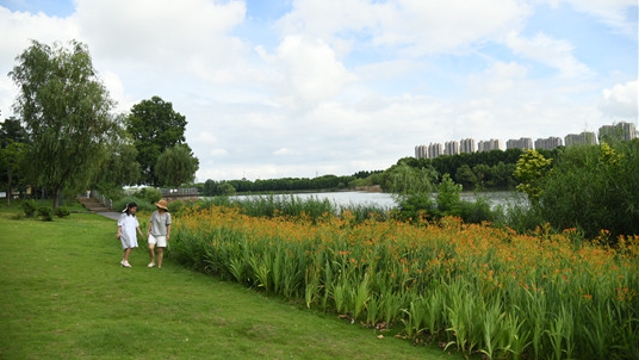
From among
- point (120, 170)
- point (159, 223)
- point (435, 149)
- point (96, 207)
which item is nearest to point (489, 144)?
point (435, 149)

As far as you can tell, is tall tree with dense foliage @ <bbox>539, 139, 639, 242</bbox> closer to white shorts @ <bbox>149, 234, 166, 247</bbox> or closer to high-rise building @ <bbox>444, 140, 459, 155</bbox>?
white shorts @ <bbox>149, 234, 166, 247</bbox>

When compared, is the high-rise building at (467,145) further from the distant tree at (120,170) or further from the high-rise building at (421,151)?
the distant tree at (120,170)

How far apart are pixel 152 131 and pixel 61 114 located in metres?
30.7

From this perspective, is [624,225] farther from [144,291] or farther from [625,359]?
[144,291]

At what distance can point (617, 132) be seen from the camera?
2022 centimetres

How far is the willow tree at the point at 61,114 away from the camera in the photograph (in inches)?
1086

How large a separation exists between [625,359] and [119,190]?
41.3 m

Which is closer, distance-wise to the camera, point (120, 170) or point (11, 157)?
point (11, 157)

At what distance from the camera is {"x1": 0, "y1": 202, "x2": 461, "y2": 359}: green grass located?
→ 18.0ft

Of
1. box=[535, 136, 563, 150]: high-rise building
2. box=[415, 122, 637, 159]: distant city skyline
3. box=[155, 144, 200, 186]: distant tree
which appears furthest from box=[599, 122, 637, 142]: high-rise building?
box=[535, 136, 563, 150]: high-rise building

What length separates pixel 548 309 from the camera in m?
6.00

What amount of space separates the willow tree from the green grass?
19537mm

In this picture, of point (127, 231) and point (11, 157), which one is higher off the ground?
point (11, 157)

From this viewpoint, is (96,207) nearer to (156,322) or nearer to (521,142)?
(156,322)
